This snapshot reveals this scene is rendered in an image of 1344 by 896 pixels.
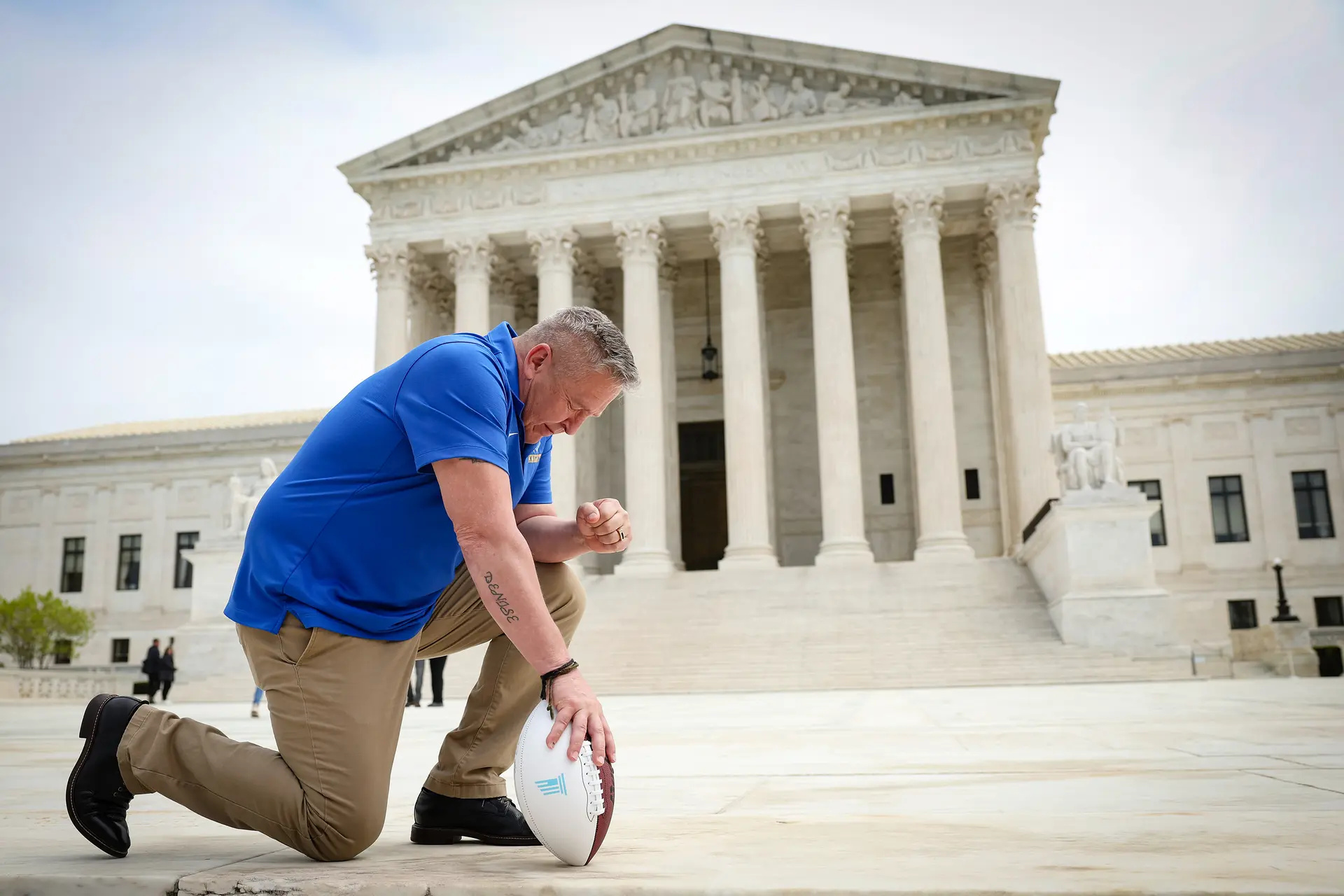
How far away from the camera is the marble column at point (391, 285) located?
36.3 m

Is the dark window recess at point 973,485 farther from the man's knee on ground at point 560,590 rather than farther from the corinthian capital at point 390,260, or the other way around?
the man's knee on ground at point 560,590

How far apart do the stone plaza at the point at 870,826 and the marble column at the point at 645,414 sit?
23214mm

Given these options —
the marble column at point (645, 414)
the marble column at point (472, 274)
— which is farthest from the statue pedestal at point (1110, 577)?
the marble column at point (472, 274)

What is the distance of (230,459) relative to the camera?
5019 centimetres

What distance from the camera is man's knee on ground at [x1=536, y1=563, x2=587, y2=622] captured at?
4332 millimetres

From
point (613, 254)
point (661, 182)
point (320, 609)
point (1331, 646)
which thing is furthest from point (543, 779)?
point (613, 254)

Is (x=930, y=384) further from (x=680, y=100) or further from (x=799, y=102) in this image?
(x=680, y=100)

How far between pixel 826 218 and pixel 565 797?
31860 mm

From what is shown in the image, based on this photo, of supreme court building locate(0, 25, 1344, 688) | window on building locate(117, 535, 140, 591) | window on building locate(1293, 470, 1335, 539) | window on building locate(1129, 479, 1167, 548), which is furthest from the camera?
window on building locate(117, 535, 140, 591)

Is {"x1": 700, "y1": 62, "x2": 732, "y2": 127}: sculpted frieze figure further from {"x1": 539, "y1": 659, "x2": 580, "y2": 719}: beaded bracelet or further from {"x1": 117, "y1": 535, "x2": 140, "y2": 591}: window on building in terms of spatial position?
{"x1": 117, "y1": 535, "x2": 140, "y2": 591}: window on building

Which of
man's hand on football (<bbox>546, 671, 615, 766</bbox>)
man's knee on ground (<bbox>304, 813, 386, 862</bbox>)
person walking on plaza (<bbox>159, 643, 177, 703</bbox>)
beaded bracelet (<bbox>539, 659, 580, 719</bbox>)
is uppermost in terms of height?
beaded bracelet (<bbox>539, 659, 580, 719</bbox>)

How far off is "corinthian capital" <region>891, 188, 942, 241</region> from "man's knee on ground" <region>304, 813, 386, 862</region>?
1244 inches

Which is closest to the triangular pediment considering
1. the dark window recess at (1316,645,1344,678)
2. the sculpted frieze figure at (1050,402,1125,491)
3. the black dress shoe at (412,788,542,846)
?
the sculpted frieze figure at (1050,402,1125,491)

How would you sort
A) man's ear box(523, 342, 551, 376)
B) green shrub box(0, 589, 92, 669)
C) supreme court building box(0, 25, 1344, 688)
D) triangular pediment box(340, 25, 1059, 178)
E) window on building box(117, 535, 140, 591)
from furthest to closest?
window on building box(117, 535, 140, 591), green shrub box(0, 589, 92, 669), triangular pediment box(340, 25, 1059, 178), supreme court building box(0, 25, 1344, 688), man's ear box(523, 342, 551, 376)
